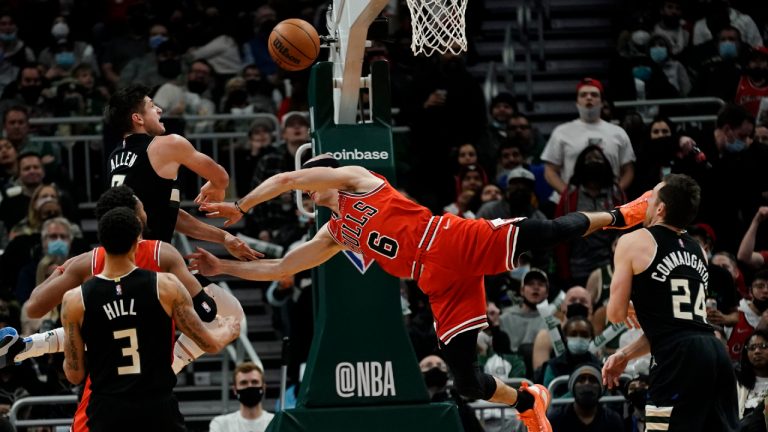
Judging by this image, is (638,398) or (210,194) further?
(638,398)

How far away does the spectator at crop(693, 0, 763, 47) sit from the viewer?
19.3 m

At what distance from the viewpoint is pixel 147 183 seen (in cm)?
1009

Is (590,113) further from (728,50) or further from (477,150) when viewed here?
(728,50)

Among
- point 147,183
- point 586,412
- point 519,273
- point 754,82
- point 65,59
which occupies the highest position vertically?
point 65,59

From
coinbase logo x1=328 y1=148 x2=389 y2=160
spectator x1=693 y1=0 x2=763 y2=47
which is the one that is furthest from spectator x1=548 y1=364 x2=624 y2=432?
spectator x1=693 y1=0 x2=763 y2=47

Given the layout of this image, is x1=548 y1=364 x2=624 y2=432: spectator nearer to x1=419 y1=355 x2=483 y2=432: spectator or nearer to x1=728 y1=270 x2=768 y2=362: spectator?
x1=419 y1=355 x2=483 y2=432: spectator

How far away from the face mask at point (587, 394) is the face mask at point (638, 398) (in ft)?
0.97

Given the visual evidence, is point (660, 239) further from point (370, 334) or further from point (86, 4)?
point (86, 4)

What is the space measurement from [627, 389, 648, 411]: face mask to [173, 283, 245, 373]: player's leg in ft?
12.0

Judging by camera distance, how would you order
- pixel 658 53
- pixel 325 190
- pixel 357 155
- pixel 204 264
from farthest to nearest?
1. pixel 658 53
2. pixel 357 155
3. pixel 325 190
4. pixel 204 264

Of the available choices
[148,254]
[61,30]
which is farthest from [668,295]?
[61,30]

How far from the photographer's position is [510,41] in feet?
63.9

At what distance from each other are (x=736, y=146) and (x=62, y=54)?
8924 mm

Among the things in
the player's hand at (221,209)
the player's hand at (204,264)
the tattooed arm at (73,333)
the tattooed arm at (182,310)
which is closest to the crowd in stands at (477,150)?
the player's hand at (204,264)
